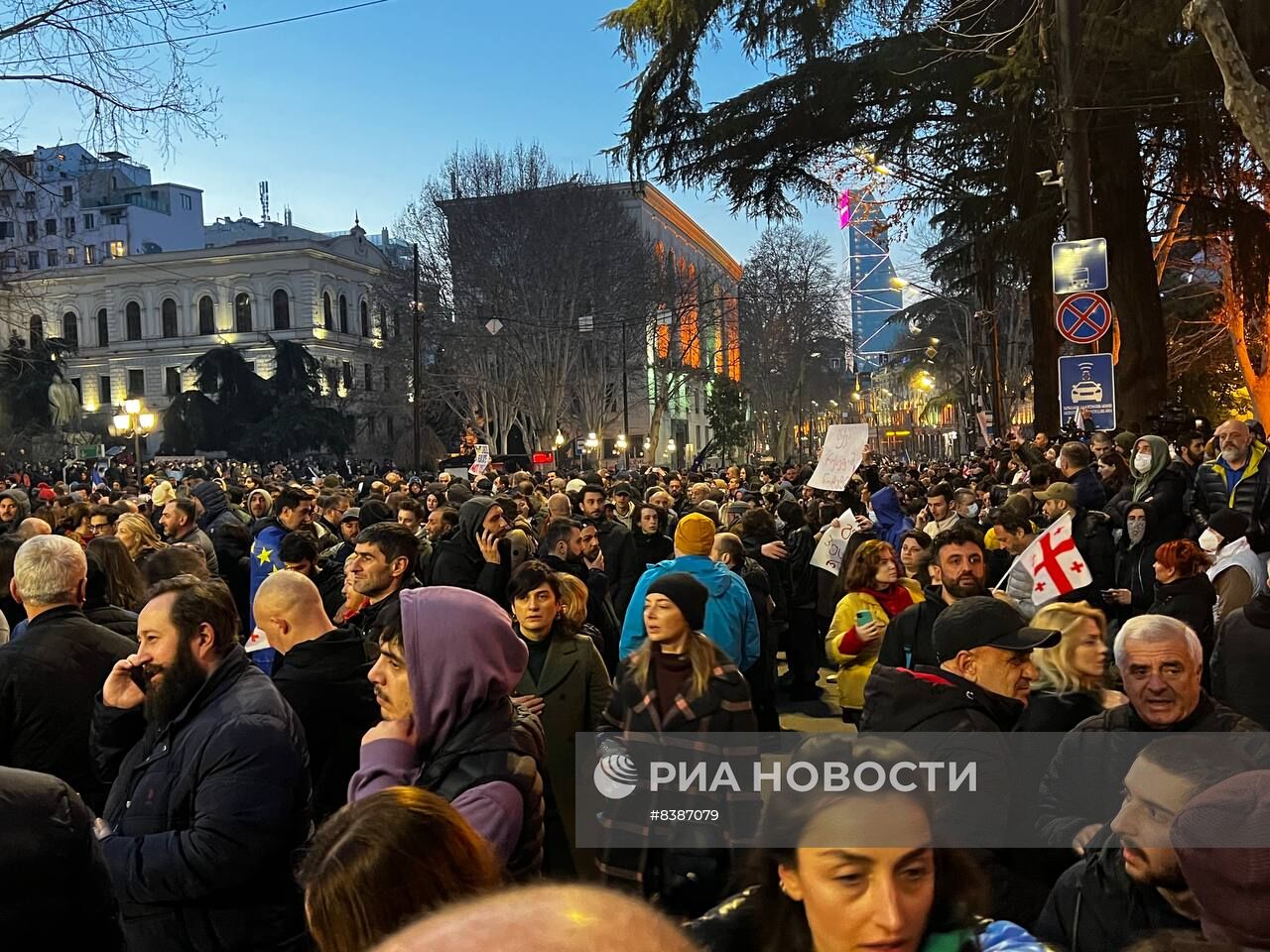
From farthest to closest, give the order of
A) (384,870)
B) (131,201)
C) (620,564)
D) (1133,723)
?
(131,201)
(620,564)
(1133,723)
(384,870)

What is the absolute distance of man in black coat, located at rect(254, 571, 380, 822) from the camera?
4.12 metres

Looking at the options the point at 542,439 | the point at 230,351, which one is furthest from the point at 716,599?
the point at 230,351

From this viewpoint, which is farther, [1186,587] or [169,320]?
[169,320]

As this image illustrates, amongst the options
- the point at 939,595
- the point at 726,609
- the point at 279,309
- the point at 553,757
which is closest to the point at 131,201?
the point at 279,309

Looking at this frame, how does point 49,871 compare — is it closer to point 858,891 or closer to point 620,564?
point 858,891

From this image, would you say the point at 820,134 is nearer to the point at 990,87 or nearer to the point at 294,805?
the point at 990,87

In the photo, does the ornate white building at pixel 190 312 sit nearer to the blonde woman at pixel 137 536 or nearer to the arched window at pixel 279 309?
the arched window at pixel 279 309

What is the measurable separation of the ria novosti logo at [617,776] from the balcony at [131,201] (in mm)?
97000

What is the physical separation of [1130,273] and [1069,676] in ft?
51.8

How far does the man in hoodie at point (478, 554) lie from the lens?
307 inches

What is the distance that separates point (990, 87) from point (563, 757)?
1434 cm

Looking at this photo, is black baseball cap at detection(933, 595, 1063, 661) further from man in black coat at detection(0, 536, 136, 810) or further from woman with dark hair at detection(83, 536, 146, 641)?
woman with dark hair at detection(83, 536, 146, 641)

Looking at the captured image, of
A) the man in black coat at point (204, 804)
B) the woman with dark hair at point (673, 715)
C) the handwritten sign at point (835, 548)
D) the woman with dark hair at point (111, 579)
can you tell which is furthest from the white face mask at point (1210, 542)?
the woman with dark hair at point (111, 579)

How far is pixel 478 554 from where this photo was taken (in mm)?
8133
